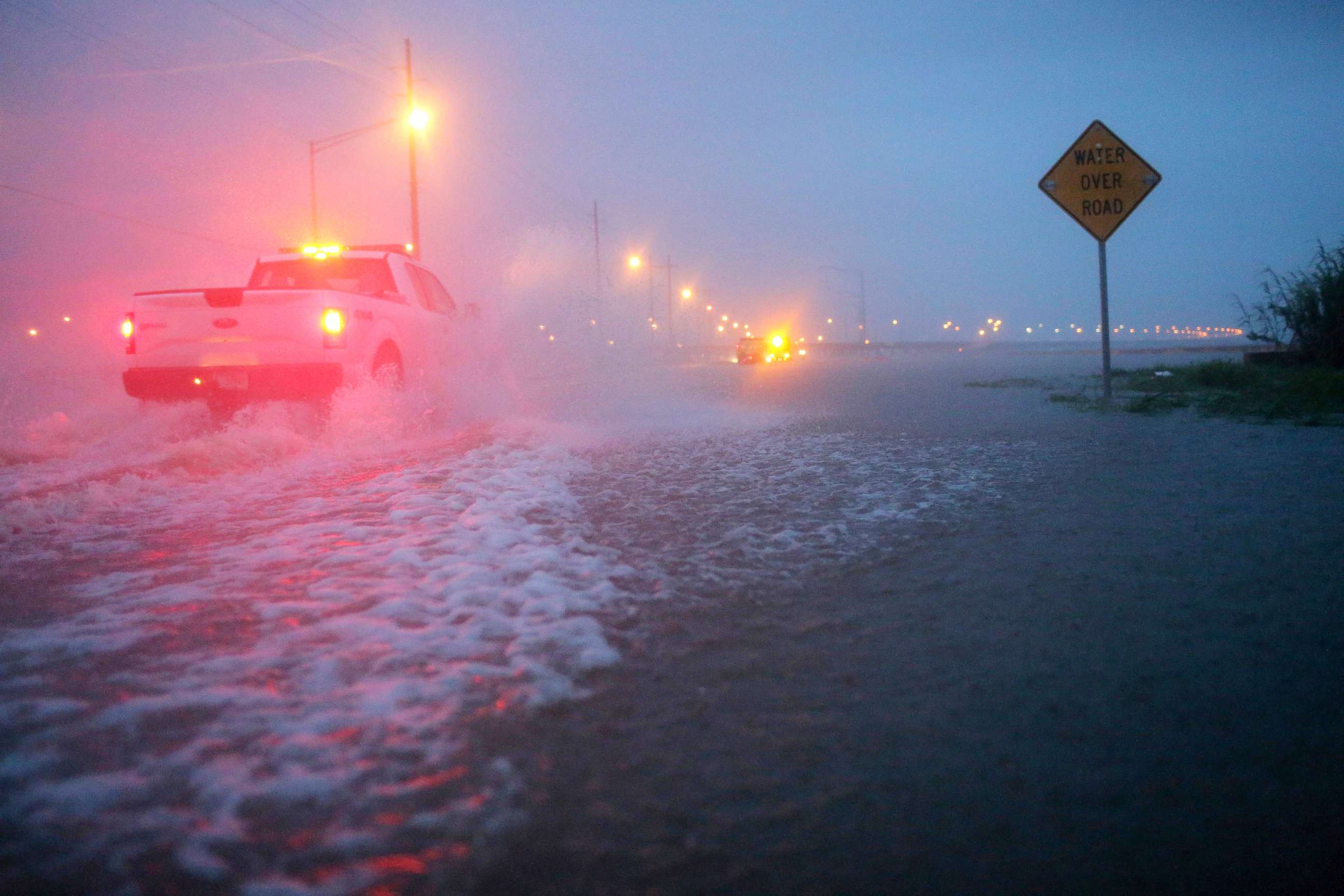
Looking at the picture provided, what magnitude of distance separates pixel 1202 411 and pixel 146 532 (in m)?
10.8

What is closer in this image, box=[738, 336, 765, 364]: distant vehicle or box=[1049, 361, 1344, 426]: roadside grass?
box=[1049, 361, 1344, 426]: roadside grass

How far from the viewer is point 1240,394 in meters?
12.5

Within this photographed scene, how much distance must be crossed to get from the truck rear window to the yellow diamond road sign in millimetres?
8519

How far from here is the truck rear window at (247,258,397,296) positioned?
11.6 metres

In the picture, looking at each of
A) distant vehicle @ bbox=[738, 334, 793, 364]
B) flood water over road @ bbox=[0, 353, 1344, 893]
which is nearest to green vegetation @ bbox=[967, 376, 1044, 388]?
flood water over road @ bbox=[0, 353, 1344, 893]

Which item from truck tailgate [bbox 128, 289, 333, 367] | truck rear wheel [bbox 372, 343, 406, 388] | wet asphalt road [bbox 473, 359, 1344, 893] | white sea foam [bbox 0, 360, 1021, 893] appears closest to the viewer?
wet asphalt road [bbox 473, 359, 1344, 893]

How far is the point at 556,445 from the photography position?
8578 millimetres

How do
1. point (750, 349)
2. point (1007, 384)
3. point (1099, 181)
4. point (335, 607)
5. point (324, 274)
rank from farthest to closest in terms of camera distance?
point (750, 349), point (1007, 384), point (324, 274), point (1099, 181), point (335, 607)

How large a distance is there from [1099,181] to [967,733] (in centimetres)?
1118

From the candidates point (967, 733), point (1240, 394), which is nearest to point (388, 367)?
point (967, 733)

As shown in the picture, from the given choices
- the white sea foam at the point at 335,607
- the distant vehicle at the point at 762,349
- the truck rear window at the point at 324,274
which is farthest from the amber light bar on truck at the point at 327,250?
the distant vehicle at the point at 762,349

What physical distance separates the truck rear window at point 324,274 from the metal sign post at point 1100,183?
8494 millimetres

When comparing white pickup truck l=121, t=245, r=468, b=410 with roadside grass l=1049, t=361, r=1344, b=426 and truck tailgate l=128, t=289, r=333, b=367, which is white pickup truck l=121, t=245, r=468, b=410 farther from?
roadside grass l=1049, t=361, r=1344, b=426

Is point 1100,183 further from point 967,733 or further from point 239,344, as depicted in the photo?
point 967,733
